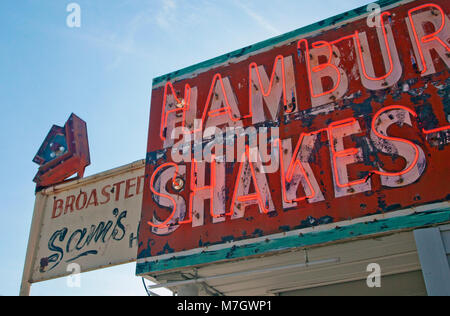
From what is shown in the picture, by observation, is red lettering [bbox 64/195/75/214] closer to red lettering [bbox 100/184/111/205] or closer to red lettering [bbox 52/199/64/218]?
red lettering [bbox 52/199/64/218]

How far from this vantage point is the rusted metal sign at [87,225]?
9195 millimetres

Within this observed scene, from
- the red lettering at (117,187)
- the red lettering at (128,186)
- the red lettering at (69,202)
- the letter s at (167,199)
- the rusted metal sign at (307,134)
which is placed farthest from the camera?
the red lettering at (69,202)

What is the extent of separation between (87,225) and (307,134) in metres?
4.96

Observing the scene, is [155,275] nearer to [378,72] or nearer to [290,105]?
[290,105]

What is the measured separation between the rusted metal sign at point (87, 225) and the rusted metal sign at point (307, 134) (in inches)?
46.0

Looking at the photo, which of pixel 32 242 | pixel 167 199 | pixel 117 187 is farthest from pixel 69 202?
pixel 167 199

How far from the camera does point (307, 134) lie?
753 centimetres

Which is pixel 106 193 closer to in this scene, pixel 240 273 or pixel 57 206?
pixel 57 206

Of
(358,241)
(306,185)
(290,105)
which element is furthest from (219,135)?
(358,241)

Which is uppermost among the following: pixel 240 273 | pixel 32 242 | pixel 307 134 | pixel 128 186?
pixel 128 186

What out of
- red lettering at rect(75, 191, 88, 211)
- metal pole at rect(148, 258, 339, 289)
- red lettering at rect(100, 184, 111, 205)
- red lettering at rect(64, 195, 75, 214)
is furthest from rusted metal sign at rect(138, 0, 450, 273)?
red lettering at rect(64, 195, 75, 214)

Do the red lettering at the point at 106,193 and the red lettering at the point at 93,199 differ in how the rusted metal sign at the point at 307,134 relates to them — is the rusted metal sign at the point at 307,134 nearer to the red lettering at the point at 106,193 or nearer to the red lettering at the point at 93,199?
the red lettering at the point at 106,193

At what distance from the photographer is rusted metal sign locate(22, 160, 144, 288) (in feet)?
30.2

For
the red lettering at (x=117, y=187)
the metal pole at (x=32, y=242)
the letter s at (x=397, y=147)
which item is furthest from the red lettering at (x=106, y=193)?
the letter s at (x=397, y=147)
